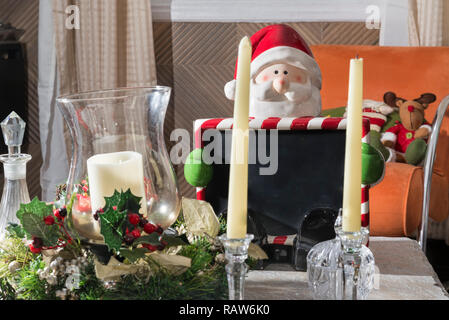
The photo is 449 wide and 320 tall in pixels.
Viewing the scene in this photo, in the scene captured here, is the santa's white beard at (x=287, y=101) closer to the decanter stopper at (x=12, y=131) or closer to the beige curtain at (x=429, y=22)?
the decanter stopper at (x=12, y=131)

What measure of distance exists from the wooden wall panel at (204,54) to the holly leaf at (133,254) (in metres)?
2.39

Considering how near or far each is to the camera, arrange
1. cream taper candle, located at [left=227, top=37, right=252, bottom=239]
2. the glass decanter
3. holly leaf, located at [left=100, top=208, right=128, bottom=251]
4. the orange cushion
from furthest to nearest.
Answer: the orange cushion
the glass decanter
holly leaf, located at [left=100, top=208, right=128, bottom=251]
cream taper candle, located at [left=227, top=37, right=252, bottom=239]

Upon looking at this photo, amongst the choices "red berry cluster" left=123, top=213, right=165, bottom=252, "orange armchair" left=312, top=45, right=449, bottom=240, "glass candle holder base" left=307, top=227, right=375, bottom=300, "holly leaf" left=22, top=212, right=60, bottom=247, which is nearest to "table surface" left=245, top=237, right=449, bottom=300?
"glass candle holder base" left=307, top=227, right=375, bottom=300

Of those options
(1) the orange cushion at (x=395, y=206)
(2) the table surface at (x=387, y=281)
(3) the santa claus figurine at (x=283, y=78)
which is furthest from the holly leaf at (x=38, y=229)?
(1) the orange cushion at (x=395, y=206)

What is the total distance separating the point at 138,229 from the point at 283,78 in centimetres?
60

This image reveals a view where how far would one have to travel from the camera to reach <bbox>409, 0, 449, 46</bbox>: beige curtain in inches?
106

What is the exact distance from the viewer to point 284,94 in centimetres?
112

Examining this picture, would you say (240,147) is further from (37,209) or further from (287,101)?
(287,101)

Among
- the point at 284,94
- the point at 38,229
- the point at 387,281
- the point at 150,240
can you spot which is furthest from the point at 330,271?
the point at 284,94

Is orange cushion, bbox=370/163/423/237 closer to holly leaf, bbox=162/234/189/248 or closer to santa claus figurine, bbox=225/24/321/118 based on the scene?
santa claus figurine, bbox=225/24/321/118

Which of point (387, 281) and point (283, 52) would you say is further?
point (283, 52)

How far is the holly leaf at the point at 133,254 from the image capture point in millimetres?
628

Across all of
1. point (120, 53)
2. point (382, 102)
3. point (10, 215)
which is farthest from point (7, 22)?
point (10, 215)
